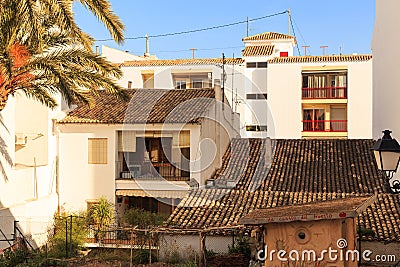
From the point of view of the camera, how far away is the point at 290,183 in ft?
72.7

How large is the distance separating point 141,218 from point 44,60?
9.50 m

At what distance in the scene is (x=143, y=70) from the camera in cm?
4141

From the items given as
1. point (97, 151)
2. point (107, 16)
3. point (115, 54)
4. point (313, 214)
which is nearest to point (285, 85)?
point (115, 54)

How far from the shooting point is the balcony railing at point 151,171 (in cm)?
2373

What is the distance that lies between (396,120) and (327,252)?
4.37 metres

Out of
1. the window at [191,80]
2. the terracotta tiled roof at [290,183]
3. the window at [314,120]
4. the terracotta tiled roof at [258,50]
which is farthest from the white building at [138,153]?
the terracotta tiled roof at [258,50]

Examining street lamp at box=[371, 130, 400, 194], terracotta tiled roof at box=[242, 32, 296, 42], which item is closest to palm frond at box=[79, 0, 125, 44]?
street lamp at box=[371, 130, 400, 194]

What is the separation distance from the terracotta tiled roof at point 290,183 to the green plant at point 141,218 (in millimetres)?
2226

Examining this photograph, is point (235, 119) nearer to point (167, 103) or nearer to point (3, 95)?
point (167, 103)

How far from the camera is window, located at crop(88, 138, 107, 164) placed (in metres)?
24.0

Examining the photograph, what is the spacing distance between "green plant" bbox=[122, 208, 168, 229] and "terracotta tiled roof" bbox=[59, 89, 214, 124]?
409 centimetres

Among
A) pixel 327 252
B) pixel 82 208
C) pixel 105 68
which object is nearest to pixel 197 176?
pixel 82 208

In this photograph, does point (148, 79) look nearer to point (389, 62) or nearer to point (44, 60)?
point (44, 60)

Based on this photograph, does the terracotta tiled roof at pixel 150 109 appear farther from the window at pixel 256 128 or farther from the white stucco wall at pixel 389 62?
the window at pixel 256 128
